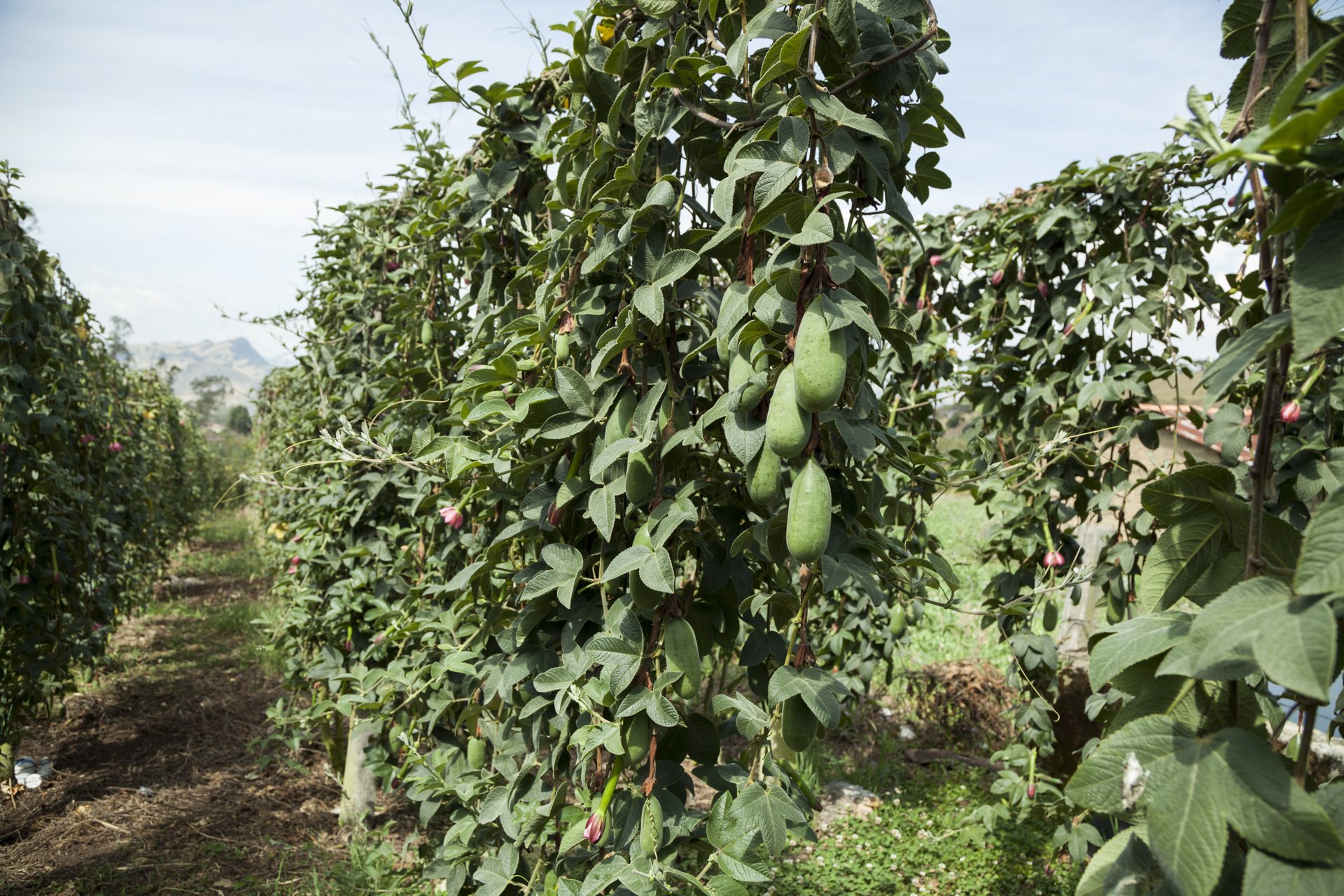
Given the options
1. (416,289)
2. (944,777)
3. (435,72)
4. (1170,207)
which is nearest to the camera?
(435,72)

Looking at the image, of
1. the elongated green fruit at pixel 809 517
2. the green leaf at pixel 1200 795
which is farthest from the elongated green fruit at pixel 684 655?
the green leaf at pixel 1200 795

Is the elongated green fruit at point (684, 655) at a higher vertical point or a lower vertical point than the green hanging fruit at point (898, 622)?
higher

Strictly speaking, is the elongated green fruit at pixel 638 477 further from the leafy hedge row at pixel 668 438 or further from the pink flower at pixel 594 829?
the pink flower at pixel 594 829

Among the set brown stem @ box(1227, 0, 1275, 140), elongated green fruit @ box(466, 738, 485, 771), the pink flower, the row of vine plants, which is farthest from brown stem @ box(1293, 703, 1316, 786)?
elongated green fruit @ box(466, 738, 485, 771)

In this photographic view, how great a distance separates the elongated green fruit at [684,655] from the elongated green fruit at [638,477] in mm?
170

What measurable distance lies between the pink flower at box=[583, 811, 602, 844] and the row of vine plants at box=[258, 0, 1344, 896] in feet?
0.05

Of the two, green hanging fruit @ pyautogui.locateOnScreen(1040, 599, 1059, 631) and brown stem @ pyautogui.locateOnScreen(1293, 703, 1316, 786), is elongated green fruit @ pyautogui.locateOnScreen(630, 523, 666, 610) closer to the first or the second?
brown stem @ pyautogui.locateOnScreen(1293, 703, 1316, 786)

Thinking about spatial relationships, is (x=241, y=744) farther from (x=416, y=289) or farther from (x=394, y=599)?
(x=416, y=289)

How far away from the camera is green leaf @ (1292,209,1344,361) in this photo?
1.42ft

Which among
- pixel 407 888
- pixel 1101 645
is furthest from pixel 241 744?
pixel 1101 645

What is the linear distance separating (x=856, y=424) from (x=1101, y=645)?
0.38 m

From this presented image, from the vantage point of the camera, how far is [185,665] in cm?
521

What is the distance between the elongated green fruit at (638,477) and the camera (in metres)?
1.00

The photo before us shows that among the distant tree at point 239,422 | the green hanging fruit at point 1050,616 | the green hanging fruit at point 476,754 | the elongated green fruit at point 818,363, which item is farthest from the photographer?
the distant tree at point 239,422
